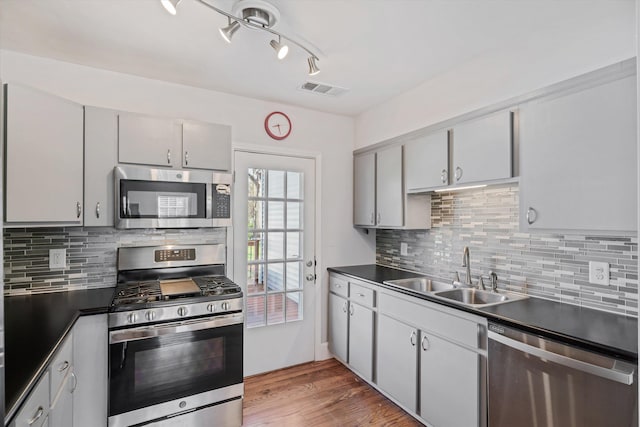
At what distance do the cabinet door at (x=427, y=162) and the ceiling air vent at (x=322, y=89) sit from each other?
2.44 ft

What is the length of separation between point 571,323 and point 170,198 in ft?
8.22

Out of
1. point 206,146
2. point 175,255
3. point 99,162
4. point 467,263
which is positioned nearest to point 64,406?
point 175,255

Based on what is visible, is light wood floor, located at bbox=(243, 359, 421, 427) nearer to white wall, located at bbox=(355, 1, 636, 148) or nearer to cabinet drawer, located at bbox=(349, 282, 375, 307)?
cabinet drawer, located at bbox=(349, 282, 375, 307)

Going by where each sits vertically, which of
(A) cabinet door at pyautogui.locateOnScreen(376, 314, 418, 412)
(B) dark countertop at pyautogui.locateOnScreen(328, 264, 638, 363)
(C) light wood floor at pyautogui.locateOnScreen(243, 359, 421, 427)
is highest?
(B) dark countertop at pyautogui.locateOnScreen(328, 264, 638, 363)

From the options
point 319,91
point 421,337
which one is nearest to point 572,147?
point 421,337

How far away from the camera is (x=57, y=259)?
2377 mm

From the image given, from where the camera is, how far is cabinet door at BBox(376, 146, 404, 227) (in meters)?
2.92

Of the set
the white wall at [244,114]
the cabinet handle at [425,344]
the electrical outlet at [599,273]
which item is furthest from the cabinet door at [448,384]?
the white wall at [244,114]

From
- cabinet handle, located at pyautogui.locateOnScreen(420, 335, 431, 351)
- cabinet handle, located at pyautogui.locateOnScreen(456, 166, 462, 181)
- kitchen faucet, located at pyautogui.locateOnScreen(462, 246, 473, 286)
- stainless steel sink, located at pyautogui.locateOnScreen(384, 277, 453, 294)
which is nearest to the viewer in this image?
cabinet handle, located at pyautogui.locateOnScreen(420, 335, 431, 351)

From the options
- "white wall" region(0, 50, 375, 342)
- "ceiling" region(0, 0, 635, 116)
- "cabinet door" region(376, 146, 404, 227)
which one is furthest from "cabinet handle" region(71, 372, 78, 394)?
"cabinet door" region(376, 146, 404, 227)

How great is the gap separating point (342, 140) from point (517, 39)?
179 centimetres

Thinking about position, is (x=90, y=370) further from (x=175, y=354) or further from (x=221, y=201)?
(x=221, y=201)

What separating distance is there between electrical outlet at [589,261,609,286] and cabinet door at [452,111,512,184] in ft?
2.21

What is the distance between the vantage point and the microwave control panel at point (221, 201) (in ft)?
8.51
